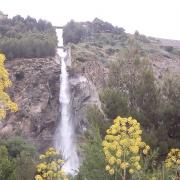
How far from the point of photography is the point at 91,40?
294ft

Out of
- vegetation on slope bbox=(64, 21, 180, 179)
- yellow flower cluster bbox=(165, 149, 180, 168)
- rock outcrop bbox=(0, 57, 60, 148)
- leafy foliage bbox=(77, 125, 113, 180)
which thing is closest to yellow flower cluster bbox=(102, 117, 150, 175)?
leafy foliage bbox=(77, 125, 113, 180)

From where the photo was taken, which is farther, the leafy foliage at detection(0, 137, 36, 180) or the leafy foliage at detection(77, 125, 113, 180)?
the leafy foliage at detection(0, 137, 36, 180)

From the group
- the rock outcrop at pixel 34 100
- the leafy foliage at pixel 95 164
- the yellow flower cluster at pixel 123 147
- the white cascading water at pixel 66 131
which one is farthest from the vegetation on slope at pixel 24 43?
the yellow flower cluster at pixel 123 147

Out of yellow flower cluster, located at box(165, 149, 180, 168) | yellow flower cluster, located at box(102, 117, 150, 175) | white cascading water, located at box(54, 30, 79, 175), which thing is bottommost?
white cascading water, located at box(54, 30, 79, 175)

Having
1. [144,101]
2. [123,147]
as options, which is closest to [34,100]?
[144,101]

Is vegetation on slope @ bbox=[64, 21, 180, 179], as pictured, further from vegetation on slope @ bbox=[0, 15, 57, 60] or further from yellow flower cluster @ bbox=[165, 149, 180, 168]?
vegetation on slope @ bbox=[0, 15, 57, 60]

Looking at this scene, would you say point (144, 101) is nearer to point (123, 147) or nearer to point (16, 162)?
point (16, 162)

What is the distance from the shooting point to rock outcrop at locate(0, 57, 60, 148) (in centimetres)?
5444

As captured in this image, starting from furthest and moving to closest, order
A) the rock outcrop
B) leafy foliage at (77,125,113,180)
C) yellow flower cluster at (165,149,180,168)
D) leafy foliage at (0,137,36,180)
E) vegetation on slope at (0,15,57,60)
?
vegetation on slope at (0,15,57,60), the rock outcrop, leafy foliage at (0,137,36,180), yellow flower cluster at (165,149,180,168), leafy foliage at (77,125,113,180)

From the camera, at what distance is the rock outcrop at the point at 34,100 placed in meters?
54.4

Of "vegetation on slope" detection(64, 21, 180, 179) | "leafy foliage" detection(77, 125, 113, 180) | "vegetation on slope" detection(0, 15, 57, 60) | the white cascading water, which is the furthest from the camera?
"vegetation on slope" detection(0, 15, 57, 60)

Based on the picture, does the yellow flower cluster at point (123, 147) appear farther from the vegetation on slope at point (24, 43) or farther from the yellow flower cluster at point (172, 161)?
the vegetation on slope at point (24, 43)

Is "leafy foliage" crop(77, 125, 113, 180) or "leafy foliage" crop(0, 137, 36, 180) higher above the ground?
"leafy foliage" crop(77, 125, 113, 180)

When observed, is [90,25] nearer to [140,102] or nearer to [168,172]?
[140,102]
